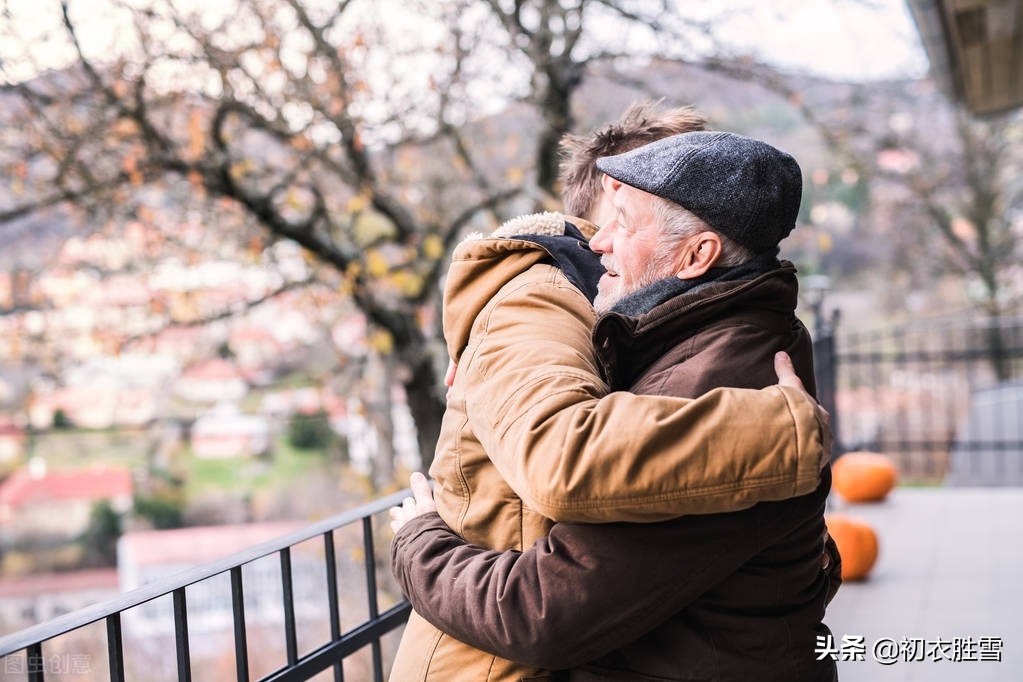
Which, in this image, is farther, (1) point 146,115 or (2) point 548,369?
(1) point 146,115

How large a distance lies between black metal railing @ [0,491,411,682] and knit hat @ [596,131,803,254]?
39.3 inches

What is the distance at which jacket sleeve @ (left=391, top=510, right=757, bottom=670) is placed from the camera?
1.11m

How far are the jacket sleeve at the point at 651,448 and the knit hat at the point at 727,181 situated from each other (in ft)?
0.74

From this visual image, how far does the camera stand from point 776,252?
4.04 ft

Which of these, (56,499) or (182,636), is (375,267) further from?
(56,499)

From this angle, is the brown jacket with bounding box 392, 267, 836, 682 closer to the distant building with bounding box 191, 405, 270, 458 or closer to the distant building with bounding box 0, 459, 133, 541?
the distant building with bounding box 0, 459, 133, 541

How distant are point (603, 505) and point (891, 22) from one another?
7272 mm

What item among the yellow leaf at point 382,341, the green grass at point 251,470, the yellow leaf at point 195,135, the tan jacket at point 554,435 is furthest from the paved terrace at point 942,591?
the green grass at point 251,470

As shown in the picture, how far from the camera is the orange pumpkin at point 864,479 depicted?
6.21 meters

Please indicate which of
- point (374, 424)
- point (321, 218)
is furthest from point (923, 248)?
point (321, 218)

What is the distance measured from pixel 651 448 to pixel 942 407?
1520 centimetres

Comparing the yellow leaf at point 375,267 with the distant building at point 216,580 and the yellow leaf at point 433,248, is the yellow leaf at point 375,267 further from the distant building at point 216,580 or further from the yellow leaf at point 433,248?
the distant building at point 216,580

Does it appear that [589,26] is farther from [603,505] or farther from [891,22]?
[603,505]

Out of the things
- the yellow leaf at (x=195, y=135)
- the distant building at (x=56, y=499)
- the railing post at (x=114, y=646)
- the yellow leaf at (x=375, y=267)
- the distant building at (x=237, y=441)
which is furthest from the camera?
the distant building at (x=237, y=441)
